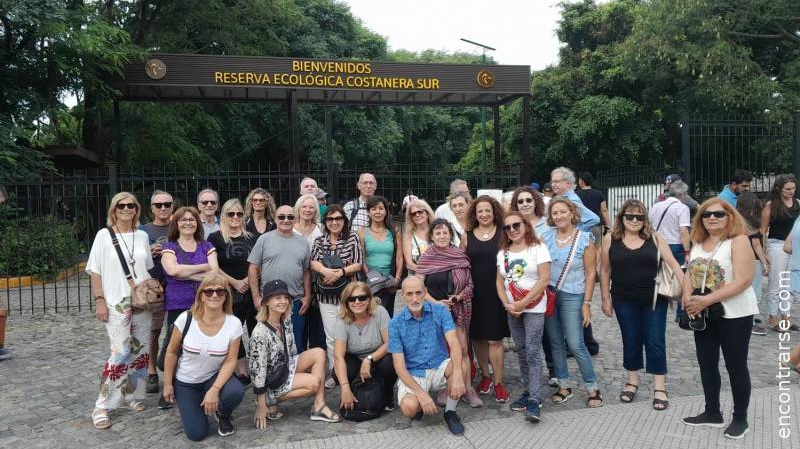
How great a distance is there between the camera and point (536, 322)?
4473 mm

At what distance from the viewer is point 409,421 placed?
4418 mm

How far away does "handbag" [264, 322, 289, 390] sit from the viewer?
14.3 ft

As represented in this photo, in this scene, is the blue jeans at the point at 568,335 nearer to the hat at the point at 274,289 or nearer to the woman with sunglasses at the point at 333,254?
the woman with sunglasses at the point at 333,254

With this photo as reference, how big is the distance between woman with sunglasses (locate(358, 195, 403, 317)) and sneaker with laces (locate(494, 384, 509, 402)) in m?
1.23

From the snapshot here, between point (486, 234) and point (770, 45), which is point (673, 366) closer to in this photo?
point (486, 234)

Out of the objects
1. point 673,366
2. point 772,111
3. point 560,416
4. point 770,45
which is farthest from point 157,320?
point 770,45

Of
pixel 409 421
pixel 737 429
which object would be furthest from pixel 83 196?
pixel 737 429

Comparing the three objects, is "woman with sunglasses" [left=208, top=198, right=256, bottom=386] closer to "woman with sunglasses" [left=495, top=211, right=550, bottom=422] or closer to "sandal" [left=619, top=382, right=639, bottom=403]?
"woman with sunglasses" [left=495, top=211, right=550, bottom=422]

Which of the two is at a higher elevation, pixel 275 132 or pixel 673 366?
pixel 275 132

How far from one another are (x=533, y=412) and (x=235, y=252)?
281cm

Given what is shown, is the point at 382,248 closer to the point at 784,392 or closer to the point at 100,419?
the point at 100,419

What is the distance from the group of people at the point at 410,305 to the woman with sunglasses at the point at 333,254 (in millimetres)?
15

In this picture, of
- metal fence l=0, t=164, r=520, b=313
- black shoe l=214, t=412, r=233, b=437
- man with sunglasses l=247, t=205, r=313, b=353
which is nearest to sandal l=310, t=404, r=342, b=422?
black shoe l=214, t=412, r=233, b=437

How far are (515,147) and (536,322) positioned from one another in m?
24.0
